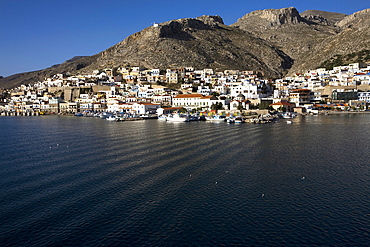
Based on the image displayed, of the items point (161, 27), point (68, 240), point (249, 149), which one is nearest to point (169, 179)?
point (68, 240)

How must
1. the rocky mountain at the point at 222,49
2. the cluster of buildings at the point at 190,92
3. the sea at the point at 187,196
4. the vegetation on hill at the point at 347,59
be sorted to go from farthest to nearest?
the rocky mountain at the point at 222,49, the vegetation on hill at the point at 347,59, the cluster of buildings at the point at 190,92, the sea at the point at 187,196

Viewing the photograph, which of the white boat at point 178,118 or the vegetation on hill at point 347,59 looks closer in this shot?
the white boat at point 178,118

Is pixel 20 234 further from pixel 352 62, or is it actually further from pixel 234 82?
pixel 352 62

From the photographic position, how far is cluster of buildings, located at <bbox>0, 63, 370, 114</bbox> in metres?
80.5

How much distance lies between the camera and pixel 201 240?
12516 millimetres

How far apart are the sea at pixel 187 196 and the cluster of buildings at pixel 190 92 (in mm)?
47943

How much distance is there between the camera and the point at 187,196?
17422 millimetres

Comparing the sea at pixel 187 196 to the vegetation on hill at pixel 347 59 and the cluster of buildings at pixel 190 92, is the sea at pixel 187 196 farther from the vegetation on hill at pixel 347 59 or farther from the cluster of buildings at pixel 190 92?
the vegetation on hill at pixel 347 59

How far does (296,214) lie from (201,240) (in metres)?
5.27

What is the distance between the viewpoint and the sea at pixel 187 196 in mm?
12891

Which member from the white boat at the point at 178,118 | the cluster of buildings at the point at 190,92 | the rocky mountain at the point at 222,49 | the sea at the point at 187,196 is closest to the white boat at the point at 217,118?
the white boat at the point at 178,118

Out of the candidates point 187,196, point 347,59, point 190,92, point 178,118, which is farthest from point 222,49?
point 187,196

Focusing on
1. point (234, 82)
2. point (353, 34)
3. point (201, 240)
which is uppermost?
point (353, 34)

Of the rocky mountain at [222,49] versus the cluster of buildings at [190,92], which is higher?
the rocky mountain at [222,49]
